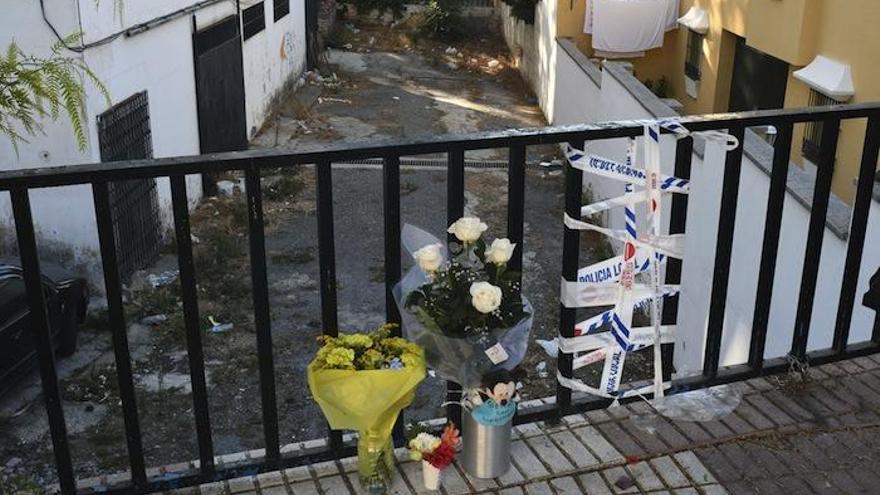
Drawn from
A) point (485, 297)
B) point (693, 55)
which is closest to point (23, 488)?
point (485, 297)

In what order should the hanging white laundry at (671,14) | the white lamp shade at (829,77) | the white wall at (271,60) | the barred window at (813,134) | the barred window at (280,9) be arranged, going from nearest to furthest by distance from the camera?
the white lamp shade at (829,77) < the barred window at (813,134) < the white wall at (271,60) < the hanging white laundry at (671,14) < the barred window at (280,9)

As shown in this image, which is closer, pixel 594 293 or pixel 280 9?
A: pixel 594 293

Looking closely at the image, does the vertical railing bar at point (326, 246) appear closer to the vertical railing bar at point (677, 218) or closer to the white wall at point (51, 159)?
the vertical railing bar at point (677, 218)

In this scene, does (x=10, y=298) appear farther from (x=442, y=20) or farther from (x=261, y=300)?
(x=442, y=20)

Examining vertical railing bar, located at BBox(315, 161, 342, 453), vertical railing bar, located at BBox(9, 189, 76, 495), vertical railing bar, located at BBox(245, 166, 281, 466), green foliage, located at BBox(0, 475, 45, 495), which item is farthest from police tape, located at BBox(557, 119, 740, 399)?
green foliage, located at BBox(0, 475, 45, 495)

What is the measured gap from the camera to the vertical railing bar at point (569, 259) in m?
2.96

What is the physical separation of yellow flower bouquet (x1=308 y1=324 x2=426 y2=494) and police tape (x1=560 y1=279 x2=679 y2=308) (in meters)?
0.59

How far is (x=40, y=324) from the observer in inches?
104

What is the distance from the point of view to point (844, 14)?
36.3 ft

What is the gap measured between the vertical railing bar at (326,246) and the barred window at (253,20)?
13105 mm

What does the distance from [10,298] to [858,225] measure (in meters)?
6.02

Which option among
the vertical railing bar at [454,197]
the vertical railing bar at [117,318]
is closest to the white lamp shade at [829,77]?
the vertical railing bar at [454,197]

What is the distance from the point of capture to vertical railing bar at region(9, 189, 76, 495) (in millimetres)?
2508

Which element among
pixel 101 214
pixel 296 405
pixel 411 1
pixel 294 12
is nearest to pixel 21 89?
pixel 101 214
